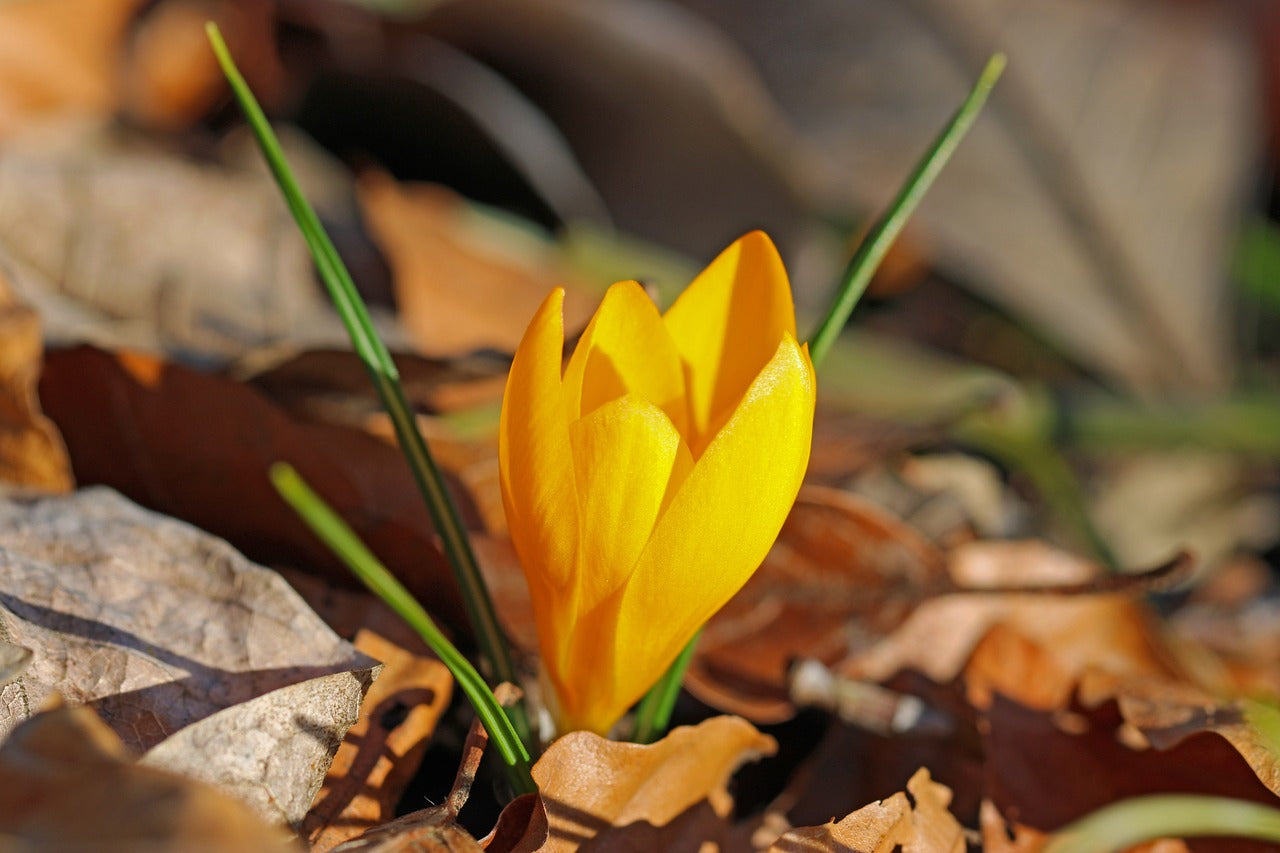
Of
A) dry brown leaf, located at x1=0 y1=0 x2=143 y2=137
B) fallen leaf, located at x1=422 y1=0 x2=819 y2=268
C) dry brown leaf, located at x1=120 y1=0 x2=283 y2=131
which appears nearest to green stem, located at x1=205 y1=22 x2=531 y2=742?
fallen leaf, located at x1=422 y1=0 x2=819 y2=268

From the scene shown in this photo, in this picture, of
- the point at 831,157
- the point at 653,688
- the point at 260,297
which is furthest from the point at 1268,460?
the point at 260,297

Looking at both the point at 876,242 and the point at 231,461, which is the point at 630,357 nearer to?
the point at 876,242

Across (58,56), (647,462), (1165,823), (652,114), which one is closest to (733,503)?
(647,462)

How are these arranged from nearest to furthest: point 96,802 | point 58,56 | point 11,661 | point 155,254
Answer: point 96,802 < point 11,661 < point 155,254 < point 58,56

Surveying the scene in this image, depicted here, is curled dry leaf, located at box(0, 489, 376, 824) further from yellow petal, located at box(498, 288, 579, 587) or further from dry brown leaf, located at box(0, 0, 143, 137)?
dry brown leaf, located at box(0, 0, 143, 137)

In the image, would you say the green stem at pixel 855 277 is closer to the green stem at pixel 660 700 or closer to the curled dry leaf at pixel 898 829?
the green stem at pixel 660 700

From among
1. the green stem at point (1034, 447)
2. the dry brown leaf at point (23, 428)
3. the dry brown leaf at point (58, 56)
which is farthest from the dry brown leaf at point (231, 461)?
the dry brown leaf at point (58, 56)
